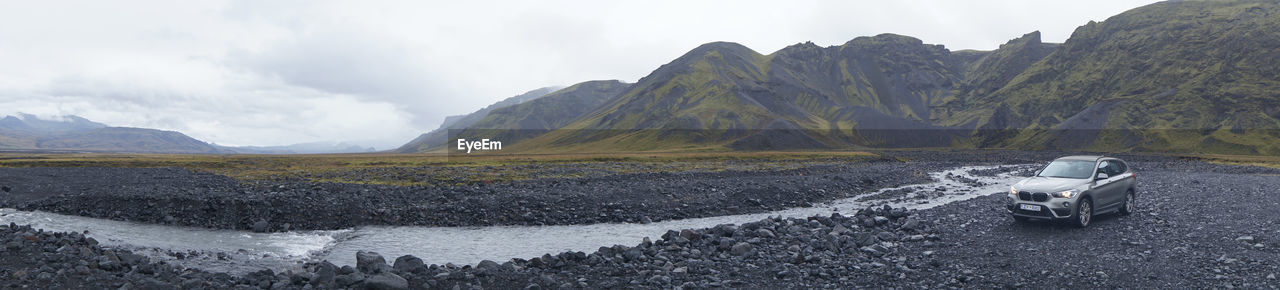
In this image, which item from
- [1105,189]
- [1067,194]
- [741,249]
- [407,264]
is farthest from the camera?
[1105,189]

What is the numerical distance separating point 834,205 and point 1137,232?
20595 millimetres

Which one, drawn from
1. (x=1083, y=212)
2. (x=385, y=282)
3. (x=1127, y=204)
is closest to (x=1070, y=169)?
(x=1083, y=212)

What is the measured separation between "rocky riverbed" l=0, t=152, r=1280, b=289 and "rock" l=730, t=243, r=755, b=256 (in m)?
0.05

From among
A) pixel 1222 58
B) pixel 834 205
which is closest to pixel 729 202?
pixel 834 205

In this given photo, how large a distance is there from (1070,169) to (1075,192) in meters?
2.25

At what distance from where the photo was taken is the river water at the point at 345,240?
22859mm

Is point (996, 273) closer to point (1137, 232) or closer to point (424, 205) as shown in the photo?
point (1137, 232)

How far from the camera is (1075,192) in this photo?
19.9 meters

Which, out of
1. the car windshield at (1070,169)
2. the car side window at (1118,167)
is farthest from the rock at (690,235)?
the car side window at (1118,167)

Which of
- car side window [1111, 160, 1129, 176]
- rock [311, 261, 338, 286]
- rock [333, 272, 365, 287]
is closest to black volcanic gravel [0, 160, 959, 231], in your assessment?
rock [311, 261, 338, 286]

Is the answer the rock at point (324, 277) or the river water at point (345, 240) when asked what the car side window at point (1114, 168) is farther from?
the rock at point (324, 277)

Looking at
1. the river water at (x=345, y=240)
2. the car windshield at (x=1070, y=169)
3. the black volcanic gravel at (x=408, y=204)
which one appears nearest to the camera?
the car windshield at (x=1070, y=169)

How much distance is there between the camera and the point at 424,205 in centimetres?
3494

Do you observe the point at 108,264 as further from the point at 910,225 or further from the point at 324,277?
the point at 910,225
